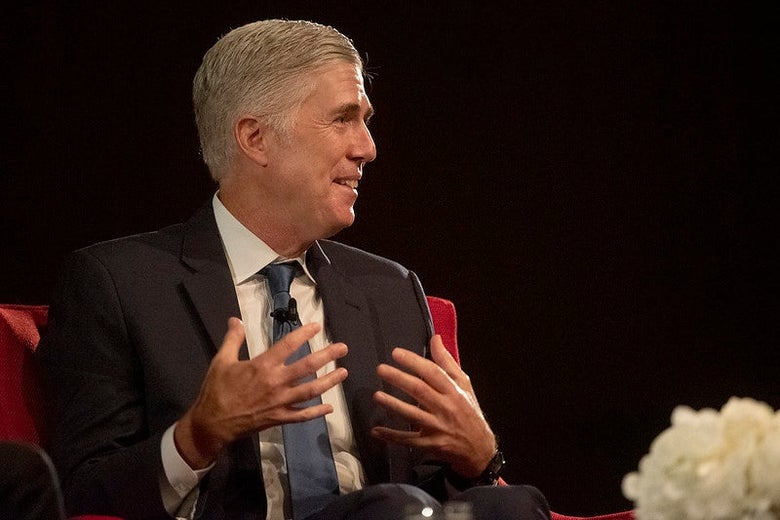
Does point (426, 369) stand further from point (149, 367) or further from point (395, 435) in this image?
point (149, 367)

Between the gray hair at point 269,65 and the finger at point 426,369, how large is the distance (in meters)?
0.56

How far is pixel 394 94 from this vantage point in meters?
2.97

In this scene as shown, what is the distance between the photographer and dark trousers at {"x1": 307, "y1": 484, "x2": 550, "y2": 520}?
1640mm

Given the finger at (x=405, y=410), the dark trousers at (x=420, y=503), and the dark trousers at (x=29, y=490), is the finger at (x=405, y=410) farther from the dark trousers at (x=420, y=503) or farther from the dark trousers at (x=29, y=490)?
the dark trousers at (x=29, y=490)

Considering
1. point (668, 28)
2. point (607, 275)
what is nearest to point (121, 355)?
point (607, 275)

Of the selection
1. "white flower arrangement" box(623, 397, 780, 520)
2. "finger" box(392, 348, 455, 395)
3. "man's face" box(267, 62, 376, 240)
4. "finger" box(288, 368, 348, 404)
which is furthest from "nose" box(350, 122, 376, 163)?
"white flower arrangement" box(623, 397, 780, 520)

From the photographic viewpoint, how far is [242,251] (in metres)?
2.13

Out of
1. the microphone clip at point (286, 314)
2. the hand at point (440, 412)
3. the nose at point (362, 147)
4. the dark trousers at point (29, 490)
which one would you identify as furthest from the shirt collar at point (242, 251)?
the dark trousers at point (29, 490)

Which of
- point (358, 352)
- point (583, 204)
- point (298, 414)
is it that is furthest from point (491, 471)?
point (583, 204)

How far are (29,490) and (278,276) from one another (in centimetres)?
78

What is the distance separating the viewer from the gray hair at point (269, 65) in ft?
7.10

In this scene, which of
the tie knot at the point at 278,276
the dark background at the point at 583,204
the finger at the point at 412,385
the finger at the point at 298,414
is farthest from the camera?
the dark background at the point at 583,204

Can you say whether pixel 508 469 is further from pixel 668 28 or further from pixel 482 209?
pixel 668 28

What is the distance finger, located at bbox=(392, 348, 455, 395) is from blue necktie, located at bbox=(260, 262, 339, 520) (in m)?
0.23
